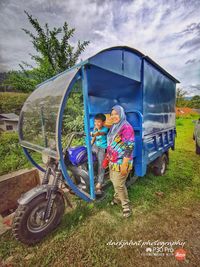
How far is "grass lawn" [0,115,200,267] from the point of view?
1.79m

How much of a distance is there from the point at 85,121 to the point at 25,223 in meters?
1.66

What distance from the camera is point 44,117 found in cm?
220

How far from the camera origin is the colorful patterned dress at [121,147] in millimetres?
2197

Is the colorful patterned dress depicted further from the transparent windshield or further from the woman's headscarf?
the transparent windshield

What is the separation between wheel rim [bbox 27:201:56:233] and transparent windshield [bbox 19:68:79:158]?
844 mm

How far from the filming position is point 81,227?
2.27 m

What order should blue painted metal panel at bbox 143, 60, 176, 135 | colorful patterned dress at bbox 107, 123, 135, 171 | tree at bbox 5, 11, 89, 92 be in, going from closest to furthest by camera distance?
1. colorful patterned dress at bbox 107, 123, 135, 171
2. blue painted metal panel at bbox 143, 60, 176, 135
3. tree at bbox 5, 11, 89, 92

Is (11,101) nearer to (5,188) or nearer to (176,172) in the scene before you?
(5,188)

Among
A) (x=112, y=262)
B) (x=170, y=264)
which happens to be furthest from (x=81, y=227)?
(x=170, y=264)

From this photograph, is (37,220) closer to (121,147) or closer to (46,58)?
(121,147)

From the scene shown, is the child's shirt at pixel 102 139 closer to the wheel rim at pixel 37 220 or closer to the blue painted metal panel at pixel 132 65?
the blue painted metal panel at pixel 132 65

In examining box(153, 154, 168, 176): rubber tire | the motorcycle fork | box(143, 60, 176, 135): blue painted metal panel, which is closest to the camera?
the motorcycle fork

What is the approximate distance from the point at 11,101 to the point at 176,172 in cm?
1887

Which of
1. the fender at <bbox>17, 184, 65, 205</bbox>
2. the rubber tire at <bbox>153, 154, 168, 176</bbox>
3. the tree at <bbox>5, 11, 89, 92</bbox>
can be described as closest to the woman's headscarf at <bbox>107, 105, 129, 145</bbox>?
the fender at <bbox>17, 184, 65, 205</bbox>
